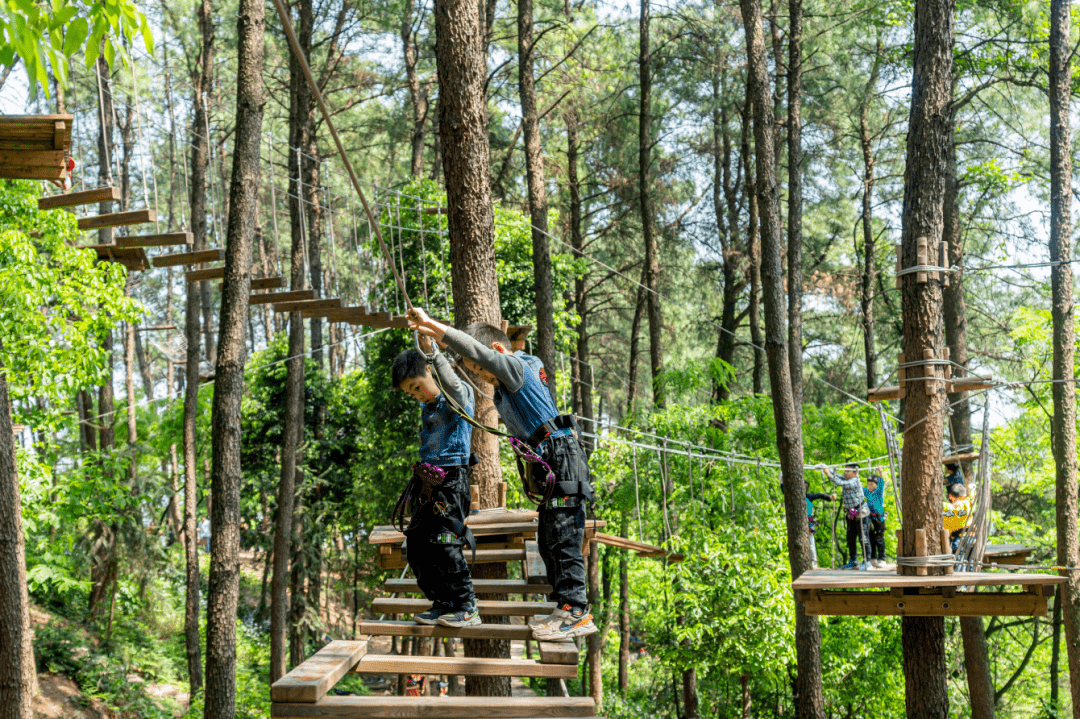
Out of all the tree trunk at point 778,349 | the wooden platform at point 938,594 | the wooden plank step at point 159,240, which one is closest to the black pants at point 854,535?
the tree trunk at point 778,349

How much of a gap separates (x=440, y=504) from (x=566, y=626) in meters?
0.74

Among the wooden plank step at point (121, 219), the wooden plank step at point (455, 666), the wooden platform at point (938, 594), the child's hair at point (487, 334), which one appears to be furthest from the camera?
the wooden plank step at point (121, 219)

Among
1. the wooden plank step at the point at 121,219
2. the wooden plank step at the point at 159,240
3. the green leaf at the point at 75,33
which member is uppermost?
the wooden plank step at the point at 121,219

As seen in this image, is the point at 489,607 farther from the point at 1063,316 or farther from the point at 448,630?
the point at 1063,316

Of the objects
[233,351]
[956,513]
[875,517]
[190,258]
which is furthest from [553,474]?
[956,513]

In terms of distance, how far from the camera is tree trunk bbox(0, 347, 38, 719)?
596 centimetres

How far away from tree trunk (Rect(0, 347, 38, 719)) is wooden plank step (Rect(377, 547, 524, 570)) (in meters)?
2.83

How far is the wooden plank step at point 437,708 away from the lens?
2771 mm

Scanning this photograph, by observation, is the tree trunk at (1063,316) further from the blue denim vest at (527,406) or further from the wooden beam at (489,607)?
the blue denim vest at (527,406)

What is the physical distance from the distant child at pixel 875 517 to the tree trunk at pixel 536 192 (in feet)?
13.2

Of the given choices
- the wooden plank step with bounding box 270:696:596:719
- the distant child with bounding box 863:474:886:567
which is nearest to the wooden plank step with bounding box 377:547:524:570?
the wooden plank step with bounding box 270:696:596:719

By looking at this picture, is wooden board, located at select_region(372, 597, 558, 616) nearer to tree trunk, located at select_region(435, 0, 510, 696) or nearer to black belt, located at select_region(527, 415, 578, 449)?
black belt, located at select_region(527, 415, 578, 449)

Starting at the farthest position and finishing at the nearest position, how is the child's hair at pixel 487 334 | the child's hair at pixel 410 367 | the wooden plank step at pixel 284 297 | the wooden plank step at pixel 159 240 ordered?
1. the wooden plank step at pixel 284 297
2. the wooden plank step at pixel 159 240
3. the child's hair at pixel 487 334
4. the child's hair at pixel 410 367

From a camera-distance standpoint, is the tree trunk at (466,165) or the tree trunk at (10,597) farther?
the tree trunk at (10,597)
